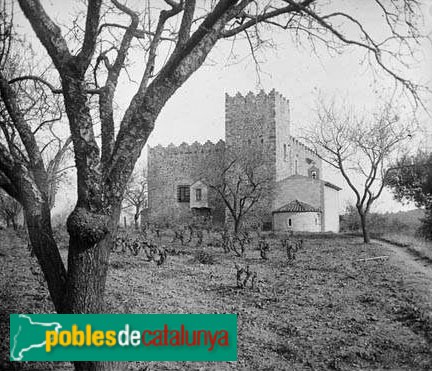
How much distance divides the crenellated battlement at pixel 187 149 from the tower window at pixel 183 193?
117 inches

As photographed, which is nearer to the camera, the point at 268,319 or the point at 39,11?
the point at 39,11

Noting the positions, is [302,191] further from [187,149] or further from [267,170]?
[187,149]

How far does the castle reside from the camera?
28125 millimetres

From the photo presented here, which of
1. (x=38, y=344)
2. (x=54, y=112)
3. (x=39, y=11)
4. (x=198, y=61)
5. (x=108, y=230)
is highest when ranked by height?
(x=54, y=112)

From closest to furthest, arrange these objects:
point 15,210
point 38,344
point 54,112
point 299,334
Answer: point 38,344, point 299,334, point 54,112, point 15,210

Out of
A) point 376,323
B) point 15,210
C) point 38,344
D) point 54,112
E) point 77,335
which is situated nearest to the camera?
point 77,335

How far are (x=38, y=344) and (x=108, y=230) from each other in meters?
1.43

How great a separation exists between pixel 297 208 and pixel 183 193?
1129 centimetres

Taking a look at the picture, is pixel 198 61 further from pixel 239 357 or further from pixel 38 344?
pixel 239 357

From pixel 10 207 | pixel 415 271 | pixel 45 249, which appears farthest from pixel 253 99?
pixel 45 249

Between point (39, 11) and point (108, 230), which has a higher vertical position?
point (39, 11)

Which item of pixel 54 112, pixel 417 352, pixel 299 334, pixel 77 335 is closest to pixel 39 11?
pixel 77 335

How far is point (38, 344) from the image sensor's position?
13.1 feet

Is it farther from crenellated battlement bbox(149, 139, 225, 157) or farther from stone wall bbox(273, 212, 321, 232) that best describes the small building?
crenellated battlement bbox(149, 139, 225, 157)
